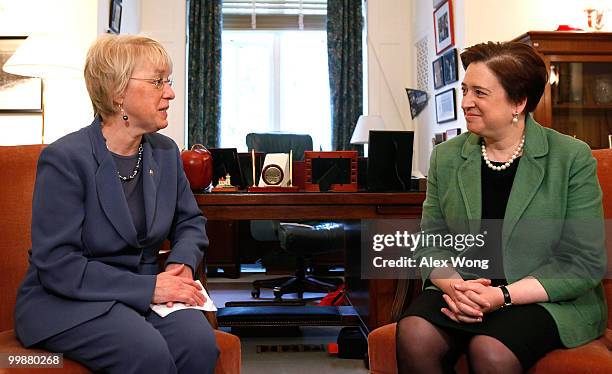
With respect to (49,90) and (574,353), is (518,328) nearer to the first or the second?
(574,353)

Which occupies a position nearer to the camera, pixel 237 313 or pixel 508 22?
pixel 237 313

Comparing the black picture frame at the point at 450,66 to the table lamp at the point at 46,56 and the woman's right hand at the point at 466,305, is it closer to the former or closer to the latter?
the table lamp at the point at 46,56

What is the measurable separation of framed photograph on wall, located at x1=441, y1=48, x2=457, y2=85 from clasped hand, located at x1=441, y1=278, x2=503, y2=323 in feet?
13.2

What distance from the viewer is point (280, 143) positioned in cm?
526

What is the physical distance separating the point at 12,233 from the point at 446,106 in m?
4.40

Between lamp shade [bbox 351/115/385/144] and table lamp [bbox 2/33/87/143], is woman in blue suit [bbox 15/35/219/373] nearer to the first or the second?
table lamp [bbox 2/33/87/143]

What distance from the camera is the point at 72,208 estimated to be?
1652 millimetres

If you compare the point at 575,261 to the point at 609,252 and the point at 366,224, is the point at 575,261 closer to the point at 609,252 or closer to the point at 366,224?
the point at 609,252

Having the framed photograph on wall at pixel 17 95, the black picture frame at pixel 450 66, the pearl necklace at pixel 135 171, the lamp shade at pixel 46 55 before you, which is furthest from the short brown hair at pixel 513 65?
the framed photograph on wall at pixel 17 95

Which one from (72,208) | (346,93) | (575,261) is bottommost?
(575,261)

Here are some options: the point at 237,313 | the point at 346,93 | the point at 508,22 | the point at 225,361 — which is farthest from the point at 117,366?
the point at 346,93

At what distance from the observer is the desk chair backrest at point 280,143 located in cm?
520

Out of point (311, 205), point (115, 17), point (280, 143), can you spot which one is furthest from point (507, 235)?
point (115, 17)

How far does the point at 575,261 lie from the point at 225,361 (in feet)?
3.06
